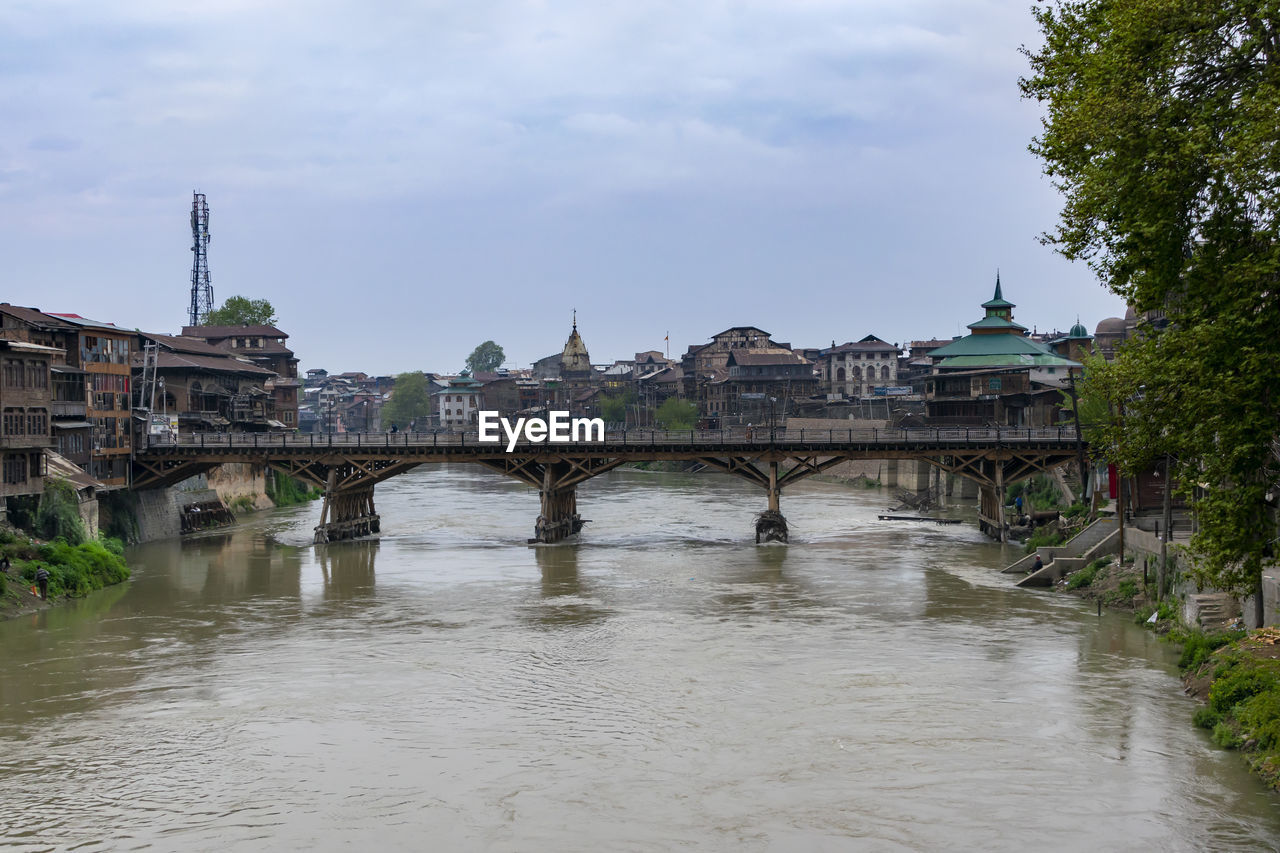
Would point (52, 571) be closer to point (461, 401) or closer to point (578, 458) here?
point (578, 458)

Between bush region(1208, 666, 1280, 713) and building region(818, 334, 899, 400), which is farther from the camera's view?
building region(818, 334, 899, 400)

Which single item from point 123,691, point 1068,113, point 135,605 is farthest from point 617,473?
point 1068,113

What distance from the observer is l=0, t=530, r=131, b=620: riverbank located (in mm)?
46812

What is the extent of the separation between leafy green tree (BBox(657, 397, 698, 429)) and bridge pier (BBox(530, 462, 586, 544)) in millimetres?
78380

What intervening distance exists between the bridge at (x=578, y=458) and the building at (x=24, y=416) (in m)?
16.3

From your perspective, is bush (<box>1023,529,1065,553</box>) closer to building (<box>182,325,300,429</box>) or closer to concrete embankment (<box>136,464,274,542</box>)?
concrete embankment (<box>136,464,274,542</box>)

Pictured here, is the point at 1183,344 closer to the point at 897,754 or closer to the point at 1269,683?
the point at 1269,683

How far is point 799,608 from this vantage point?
48000mm

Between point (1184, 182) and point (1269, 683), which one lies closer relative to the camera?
point (1184, 182)

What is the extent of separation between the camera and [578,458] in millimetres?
70438

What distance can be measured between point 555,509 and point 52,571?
28181mm

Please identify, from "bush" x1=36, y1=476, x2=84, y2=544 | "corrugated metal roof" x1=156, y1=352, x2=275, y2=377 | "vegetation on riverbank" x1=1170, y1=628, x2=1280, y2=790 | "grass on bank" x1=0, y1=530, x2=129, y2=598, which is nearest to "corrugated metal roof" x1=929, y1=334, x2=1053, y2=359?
"corrugated metal roof" x1=156, y1=352, x2=275, y2=377

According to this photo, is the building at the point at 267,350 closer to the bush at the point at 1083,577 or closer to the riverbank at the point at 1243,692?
the bush at the point at 1083,577

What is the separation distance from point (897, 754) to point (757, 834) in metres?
6.03
